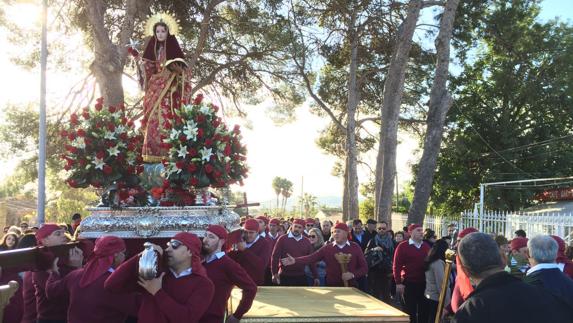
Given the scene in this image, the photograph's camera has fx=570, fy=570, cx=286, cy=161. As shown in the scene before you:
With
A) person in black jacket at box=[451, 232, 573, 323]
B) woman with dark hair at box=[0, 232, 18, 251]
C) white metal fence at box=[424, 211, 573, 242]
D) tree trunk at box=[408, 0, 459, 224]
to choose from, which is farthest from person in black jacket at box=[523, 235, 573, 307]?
tree trunk at box=[408, 0, 459, 224]

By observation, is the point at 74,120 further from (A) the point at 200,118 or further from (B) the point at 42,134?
(B) the point at 42,134

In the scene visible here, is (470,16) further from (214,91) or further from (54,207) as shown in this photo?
(54,207)

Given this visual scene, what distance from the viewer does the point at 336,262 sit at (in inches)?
326

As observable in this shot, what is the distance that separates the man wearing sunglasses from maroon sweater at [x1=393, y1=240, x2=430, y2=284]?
16.1 ft

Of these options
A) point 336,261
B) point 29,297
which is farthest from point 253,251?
point 29,297

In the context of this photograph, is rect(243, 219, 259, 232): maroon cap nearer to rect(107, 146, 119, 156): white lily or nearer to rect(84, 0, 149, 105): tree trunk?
rect(107, 146, 119, 156): white lily

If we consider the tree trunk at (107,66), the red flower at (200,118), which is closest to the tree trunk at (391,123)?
the tree trunk at (107,66)

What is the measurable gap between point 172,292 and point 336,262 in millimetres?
4835

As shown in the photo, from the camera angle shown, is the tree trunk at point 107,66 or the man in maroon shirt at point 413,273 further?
the tree trunk at point 107,66

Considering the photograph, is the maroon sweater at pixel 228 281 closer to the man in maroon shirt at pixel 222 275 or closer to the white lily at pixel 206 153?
the man in maroon shirt at pixel 222 275

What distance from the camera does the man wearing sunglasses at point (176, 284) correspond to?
363cm

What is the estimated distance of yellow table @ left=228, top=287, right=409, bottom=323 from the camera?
5.11m

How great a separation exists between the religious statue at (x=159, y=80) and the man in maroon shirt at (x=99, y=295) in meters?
2.36

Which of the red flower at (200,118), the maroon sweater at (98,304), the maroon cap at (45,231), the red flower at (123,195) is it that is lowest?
the maroon sweater at (98,304)
